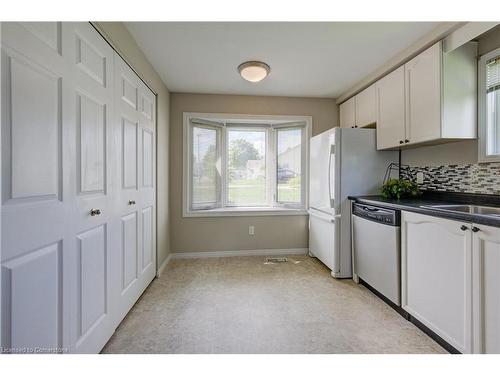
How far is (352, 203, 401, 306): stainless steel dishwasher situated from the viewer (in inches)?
77.2

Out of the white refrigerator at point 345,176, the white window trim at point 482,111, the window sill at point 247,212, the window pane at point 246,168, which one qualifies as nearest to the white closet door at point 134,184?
the window sill at point 247,212

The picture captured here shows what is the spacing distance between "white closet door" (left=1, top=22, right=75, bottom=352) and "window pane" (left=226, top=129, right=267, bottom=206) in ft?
8.30

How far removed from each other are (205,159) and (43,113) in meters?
2.45

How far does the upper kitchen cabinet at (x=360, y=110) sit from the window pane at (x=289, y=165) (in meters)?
0.67

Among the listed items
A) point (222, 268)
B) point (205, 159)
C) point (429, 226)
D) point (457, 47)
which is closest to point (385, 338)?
point (429, 226)

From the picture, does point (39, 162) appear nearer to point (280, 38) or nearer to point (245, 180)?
point (280, 38)

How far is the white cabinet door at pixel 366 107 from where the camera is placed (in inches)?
108

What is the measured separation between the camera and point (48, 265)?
3.51ft

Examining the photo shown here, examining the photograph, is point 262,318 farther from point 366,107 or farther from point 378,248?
point 366,107

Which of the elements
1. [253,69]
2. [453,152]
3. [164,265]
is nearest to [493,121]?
[453,152]

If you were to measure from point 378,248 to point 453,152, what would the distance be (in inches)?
44.0

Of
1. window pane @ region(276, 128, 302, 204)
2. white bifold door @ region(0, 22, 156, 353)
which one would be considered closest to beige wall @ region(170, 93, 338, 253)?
window pane @ region(276, 128, 302, 204)

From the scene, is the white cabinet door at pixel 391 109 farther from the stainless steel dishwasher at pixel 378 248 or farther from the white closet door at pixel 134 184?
the white closet door at pixel 134 184

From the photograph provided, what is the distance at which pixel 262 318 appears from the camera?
1905 mm
